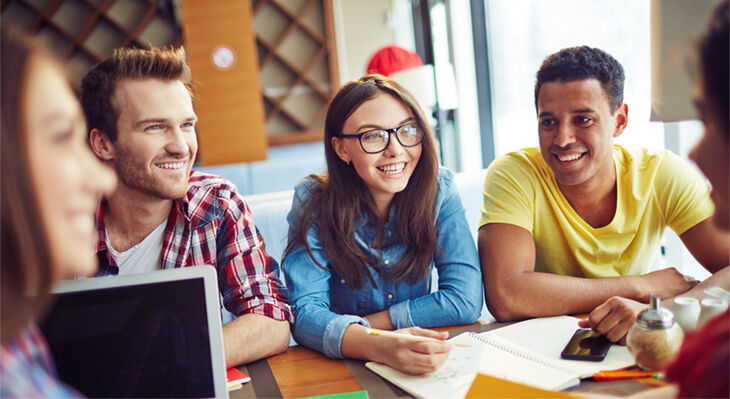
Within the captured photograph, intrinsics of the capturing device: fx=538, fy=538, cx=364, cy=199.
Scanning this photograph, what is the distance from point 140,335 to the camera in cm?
68

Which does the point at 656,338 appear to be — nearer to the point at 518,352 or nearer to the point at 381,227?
the point at 518,352

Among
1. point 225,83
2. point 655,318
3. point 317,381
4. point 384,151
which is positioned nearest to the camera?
point 655,318

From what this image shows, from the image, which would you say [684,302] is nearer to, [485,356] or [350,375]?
[485,356]

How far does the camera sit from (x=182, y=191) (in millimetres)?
1058

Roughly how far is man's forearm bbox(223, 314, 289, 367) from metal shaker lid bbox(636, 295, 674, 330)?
576 millimetres

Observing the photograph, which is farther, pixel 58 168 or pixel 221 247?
pixel 221 247

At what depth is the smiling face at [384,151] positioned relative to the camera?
1135mm

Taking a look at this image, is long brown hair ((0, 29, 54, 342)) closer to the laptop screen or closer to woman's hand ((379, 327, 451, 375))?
the laptop screen

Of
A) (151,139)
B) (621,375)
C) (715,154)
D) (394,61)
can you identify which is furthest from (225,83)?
(715,154)

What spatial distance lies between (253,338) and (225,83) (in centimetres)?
261

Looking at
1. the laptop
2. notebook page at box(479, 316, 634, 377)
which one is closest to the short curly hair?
notebook page at box(479, 316, 634, 377)

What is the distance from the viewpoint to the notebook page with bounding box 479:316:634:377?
78 cm

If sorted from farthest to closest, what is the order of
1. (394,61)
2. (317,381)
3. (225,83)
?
(225,83) → (394,61) → (317,381)

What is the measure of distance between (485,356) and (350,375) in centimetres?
21
